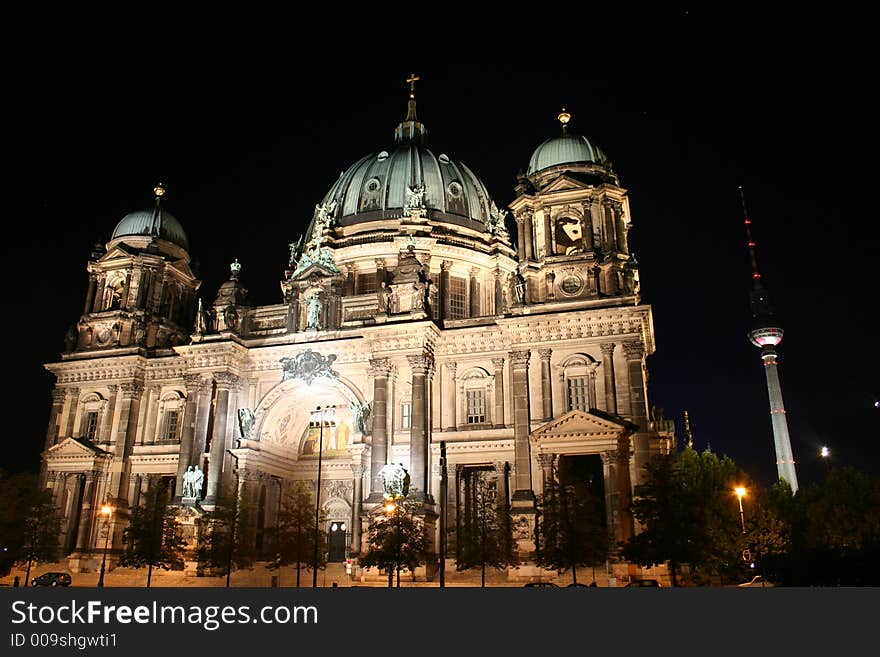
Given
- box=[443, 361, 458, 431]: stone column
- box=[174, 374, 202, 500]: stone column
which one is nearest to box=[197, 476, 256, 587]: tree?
box=[174, 374, 202, 500]: stone column

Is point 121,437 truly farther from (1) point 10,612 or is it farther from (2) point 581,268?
(1) point 10,612

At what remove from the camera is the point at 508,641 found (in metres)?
14.8

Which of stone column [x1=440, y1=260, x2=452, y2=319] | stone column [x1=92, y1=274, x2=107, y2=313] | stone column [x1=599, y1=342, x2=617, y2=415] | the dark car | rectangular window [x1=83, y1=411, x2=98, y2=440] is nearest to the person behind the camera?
stone column [x1=599, y1=342, x2=617, y2=415]

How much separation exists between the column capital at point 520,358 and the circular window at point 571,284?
16.7 ft

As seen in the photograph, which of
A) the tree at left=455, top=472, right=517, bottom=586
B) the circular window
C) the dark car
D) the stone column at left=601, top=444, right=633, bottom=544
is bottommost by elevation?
the dark car

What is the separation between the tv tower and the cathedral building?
66098 millimetres

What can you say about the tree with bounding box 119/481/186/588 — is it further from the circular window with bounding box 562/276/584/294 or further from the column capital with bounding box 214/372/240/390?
the circular window with bounding box 562/276/584/294

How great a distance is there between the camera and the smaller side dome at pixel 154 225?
6662 cm

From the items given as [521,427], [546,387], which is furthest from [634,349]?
[521,427]

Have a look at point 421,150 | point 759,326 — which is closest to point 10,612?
point 421,150

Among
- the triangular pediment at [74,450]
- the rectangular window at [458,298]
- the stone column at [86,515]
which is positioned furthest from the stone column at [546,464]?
the stone column at [86,515]

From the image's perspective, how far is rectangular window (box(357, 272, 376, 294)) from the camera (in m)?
63.9

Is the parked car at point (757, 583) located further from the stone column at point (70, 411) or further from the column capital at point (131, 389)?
the stone column at point (70, 411)

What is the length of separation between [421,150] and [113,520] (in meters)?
43.1
